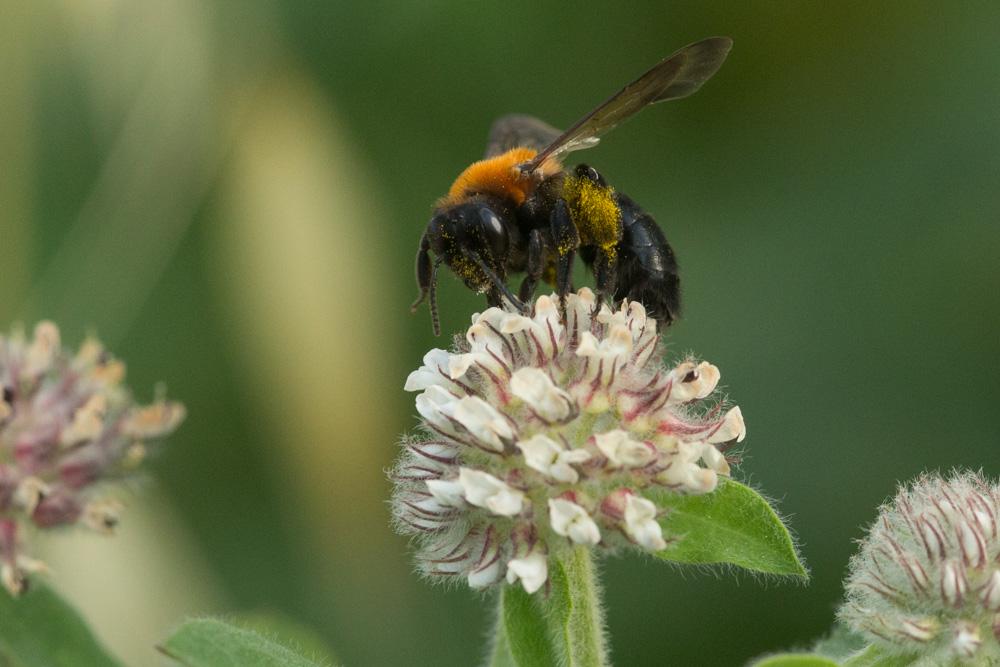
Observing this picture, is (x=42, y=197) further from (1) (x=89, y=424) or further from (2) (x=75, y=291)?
(1) (x=89, y=424)

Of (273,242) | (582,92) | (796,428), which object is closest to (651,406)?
(796,428)

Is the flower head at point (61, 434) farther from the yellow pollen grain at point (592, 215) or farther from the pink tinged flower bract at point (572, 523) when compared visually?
the pink tinged flower bract at point (572, 523)

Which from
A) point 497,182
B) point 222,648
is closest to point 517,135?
point 497,182

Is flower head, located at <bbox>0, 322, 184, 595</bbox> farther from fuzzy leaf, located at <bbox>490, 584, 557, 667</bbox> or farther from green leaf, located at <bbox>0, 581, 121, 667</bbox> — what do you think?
fuzzy leaf, located at <bbox>490, 584, 557, 667</bbox>

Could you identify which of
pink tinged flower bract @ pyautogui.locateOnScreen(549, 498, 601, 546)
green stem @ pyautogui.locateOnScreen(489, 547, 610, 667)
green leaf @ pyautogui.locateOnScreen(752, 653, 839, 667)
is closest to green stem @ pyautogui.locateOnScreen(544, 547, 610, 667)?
green stem @ pyautogui.locateOnScreen(489, 547, 610, 667)

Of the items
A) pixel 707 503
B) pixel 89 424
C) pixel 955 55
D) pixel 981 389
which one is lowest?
pixel 89 424

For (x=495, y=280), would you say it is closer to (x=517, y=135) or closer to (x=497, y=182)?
(x=497, y=182)
